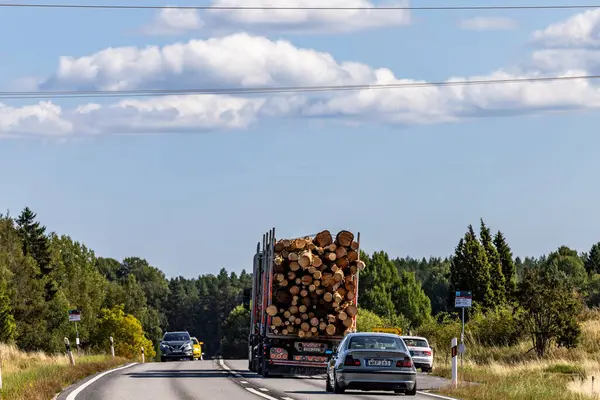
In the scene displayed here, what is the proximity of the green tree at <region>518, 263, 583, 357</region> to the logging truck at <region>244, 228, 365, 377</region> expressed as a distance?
12468mm

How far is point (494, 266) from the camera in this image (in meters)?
107

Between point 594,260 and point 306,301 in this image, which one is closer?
point 306,301

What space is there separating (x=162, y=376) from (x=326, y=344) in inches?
176

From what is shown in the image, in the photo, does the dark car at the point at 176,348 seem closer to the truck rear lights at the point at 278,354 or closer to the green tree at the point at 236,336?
the truck rear lights at the point at 278,354

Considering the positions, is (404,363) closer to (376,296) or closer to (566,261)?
(376,296)

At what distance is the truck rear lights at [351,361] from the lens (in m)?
24.2

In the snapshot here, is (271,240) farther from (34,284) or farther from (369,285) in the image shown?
(369,285)

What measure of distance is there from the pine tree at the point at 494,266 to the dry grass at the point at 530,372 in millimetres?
48896

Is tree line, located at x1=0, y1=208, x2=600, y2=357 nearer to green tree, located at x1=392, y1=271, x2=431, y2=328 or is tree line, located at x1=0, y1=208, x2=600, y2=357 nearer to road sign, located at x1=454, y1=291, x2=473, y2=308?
green tree, located at x1=392, y1=271, x2=431, y2=328

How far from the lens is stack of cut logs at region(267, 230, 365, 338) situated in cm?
3184

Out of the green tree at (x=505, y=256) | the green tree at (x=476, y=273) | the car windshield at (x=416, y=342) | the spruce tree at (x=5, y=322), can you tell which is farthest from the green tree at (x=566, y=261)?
the car windshield at (x=416, y=342)

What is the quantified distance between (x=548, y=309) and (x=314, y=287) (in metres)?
14.5

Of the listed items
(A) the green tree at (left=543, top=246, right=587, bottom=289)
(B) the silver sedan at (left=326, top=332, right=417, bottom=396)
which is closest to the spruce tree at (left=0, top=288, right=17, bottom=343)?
(B) the silver sedan at (left=326, top=332, right=417, bottom=396)

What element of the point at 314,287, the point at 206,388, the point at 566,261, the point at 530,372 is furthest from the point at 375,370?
the point at 566,261
